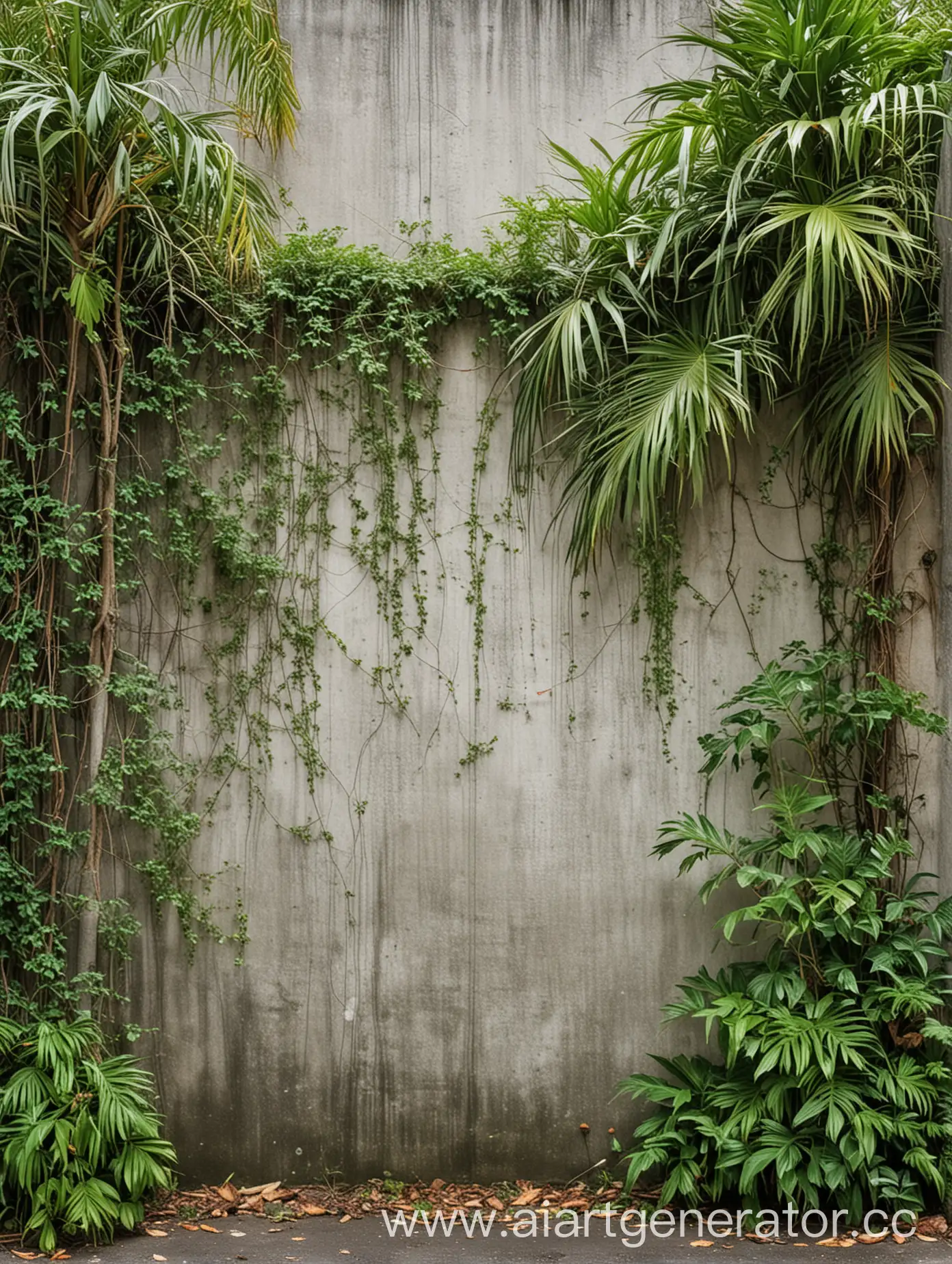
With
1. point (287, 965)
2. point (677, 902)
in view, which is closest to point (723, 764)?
point (677, 902)

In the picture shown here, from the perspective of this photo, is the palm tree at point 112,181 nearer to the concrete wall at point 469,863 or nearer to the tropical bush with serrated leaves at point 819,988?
the concrete wall at point 469,863

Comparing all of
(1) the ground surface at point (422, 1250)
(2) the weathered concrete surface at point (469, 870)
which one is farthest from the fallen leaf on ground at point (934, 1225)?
(2) the weathered concrete surface at point (469, 870)

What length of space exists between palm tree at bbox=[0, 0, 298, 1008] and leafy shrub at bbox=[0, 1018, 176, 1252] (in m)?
0.31

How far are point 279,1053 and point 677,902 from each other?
1.59m

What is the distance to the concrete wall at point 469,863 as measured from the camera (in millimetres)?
3779

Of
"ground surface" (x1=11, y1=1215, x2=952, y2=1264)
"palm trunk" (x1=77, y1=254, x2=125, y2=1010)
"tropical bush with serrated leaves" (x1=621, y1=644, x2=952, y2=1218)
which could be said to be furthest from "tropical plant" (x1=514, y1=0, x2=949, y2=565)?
"ground surface" (x1=11, y1=1215, x2=952, y2=1264)

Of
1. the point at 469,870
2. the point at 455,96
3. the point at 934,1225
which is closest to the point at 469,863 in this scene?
the point at 469,870

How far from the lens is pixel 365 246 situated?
389cm

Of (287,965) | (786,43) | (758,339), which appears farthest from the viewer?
(287,965)

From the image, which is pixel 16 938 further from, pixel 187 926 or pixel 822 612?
pixel 822 612

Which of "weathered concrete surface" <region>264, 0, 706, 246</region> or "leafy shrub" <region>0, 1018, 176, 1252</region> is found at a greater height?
"weathered concrete surface" <region>264, 0, 706, 246</region>

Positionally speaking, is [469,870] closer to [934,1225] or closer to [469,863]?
[469,863]

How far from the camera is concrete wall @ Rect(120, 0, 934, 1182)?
378 cm

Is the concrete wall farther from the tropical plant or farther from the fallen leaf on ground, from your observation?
the fallen leaf on ground
